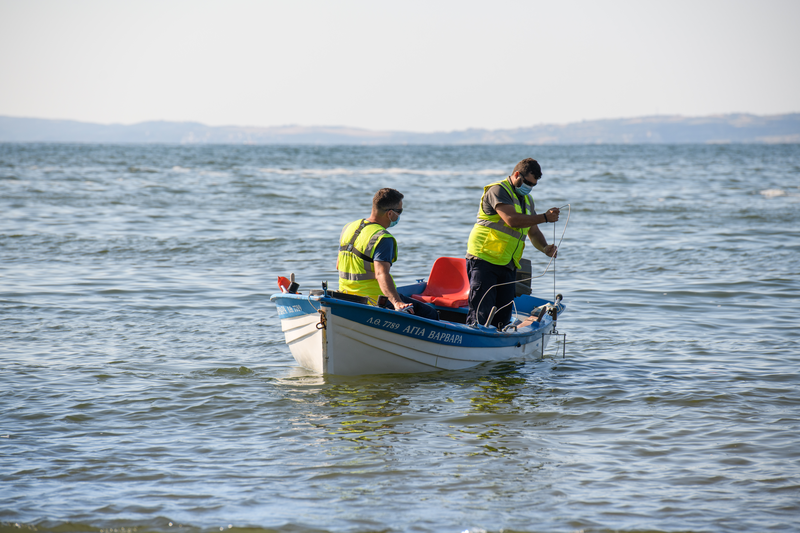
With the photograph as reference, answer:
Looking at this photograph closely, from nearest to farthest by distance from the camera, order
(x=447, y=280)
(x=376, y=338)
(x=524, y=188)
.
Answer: (x=376, y=338), (x=524, y=188), (x=447, y=280)

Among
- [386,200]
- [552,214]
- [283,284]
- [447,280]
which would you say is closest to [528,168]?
[552,214]

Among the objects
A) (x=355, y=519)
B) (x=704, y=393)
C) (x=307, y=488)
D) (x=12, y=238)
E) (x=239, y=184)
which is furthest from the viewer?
(x=239, y=184)

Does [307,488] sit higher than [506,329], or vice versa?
[506,329]

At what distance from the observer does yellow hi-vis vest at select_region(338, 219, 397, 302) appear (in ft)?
21.6

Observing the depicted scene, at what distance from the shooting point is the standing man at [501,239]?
6941mm

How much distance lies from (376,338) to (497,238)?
157 cm

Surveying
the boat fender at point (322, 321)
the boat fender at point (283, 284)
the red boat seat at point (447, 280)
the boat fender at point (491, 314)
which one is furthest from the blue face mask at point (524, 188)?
the boat fender at point (283, 284)

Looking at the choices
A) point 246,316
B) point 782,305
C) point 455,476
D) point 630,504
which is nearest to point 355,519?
point 455,476

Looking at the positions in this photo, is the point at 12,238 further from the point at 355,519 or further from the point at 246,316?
the point at 355,519

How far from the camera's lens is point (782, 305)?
1094cm

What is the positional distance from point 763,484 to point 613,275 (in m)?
9.05

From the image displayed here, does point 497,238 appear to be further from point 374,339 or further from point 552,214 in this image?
point 374,339

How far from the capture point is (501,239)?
720 cm

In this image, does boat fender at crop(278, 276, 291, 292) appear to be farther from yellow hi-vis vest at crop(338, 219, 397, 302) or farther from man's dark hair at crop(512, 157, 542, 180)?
man's dark hair at crop(512, 157, 542, 180)
